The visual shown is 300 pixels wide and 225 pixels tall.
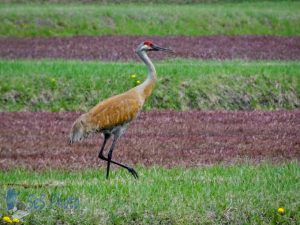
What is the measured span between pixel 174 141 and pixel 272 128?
2.47 m

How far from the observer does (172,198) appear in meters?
9.34

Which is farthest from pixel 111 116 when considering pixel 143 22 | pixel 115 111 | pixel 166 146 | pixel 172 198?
pixel 143 22

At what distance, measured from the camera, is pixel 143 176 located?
1106cm

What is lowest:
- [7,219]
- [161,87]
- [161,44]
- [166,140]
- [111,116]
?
[161,44]

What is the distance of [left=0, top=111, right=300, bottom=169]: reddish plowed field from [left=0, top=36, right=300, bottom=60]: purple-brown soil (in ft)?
28.2

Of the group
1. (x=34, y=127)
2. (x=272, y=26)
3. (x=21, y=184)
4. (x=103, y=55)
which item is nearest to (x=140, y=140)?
(x=34, y=127)

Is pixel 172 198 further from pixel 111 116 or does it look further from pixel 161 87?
pixel 161 87

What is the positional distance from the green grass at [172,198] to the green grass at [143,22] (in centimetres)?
2221

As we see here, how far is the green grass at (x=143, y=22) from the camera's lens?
32.7 metres

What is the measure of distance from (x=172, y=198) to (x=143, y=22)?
82.5ft

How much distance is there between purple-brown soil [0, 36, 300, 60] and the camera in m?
26.3

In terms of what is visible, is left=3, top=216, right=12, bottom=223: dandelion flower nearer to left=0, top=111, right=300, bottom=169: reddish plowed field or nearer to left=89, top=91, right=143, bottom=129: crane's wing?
left=89, top=91, right=143, bottom=129: crane's wing

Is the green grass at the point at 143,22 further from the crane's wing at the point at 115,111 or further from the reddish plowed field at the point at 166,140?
the crane's wing at the point at 115,111

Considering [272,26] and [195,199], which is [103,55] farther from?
[195,199]
